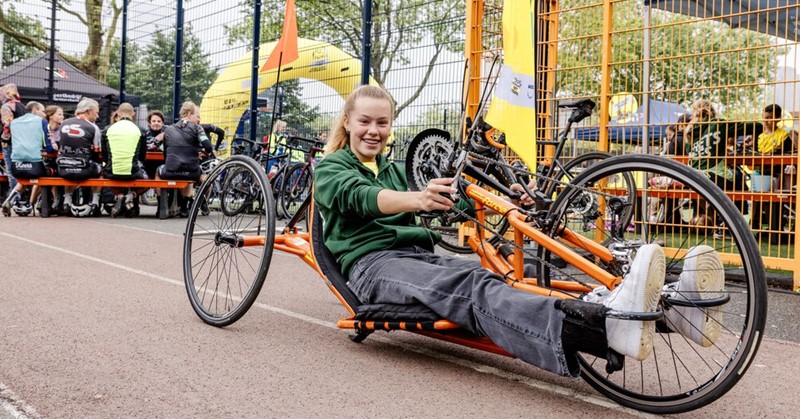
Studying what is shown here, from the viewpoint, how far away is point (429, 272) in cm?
308

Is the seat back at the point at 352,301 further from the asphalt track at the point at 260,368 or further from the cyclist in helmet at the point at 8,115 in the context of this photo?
the cyclist in helmet at the point at 8,115

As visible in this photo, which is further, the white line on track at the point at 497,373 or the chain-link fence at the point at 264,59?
the chain-link fence at the point at 264,59

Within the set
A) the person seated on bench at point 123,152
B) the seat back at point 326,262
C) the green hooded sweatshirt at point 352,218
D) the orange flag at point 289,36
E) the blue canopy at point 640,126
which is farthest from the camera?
the person seated on bench at point 123,152

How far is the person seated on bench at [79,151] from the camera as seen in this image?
10.8 metres

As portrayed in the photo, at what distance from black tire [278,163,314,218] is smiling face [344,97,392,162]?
594 cm

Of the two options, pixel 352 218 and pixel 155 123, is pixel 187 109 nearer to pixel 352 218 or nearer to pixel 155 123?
pixel 155 123

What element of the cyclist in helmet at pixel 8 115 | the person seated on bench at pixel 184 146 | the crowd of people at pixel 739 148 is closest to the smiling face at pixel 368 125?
the crowd of people at pixel 739 148

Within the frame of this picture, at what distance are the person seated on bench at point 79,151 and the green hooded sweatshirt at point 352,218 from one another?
27.3 feet

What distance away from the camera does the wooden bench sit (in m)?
10.8

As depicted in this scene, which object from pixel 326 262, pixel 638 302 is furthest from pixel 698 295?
pixel 326 262

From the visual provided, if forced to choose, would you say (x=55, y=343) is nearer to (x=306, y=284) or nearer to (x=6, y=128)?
(x=306, y=284)

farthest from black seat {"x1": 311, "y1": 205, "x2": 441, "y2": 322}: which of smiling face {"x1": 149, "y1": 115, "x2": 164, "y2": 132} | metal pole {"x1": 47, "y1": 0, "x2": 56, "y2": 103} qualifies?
metal pole {"x1": 47, "y1": 0, "x2": 56, "y2": 103}

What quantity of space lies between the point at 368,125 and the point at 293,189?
6.31 m

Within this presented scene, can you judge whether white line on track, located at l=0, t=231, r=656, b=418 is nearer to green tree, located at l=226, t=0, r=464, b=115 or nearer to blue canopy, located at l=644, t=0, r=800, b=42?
blue canopy, located at l=644, t=0, r=800, b=42
